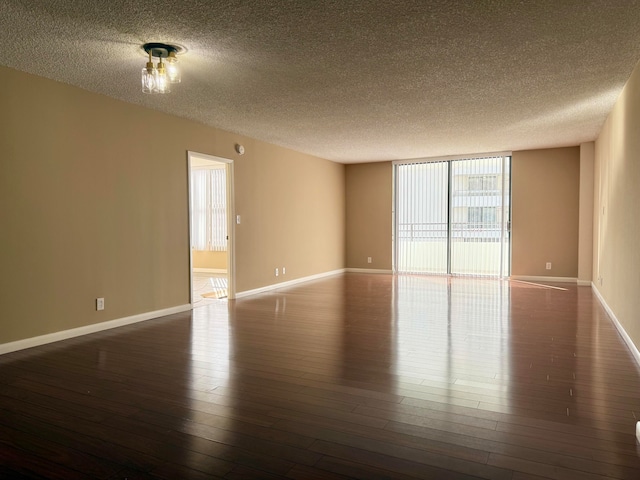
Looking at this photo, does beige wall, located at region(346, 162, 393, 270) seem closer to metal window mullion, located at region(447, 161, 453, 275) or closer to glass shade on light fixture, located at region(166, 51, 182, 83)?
metal window mullion, located at region(447, 161, 453, 275)

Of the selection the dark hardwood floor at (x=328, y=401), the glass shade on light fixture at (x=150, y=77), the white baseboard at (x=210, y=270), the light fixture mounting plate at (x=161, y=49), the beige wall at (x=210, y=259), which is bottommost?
the dark hardwood floor at (x=328, y=401)

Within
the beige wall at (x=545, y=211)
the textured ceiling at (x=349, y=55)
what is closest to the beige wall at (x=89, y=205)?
the textured ceiling at (x=349, y=55)

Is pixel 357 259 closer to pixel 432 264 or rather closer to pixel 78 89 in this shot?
pixel 432 264

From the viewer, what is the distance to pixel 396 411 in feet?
8.48

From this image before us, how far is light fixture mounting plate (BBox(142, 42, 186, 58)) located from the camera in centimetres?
334

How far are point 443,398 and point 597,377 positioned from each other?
49.3 inches

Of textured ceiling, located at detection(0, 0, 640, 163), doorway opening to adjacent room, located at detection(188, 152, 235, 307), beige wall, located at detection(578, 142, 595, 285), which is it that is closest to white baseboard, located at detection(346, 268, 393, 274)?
doorway opening to adjacent room, located at detection(188, 152, 235, 307)

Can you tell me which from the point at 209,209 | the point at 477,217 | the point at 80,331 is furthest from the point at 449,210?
the point at 80,331

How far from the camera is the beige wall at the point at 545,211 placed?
26.6 ft

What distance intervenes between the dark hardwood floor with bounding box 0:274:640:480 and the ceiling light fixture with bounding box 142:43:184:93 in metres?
2.21

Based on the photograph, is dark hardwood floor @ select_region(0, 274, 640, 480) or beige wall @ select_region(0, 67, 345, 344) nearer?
dark hardwood floor @ select_region(0, 274, 640, 480)

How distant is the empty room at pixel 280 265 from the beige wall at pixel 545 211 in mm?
392

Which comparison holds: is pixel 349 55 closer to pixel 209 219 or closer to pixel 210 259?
pixel 209 219

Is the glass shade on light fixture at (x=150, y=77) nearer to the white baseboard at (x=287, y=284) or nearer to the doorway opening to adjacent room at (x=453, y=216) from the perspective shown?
the white baseboard at (x=287, y=284)
